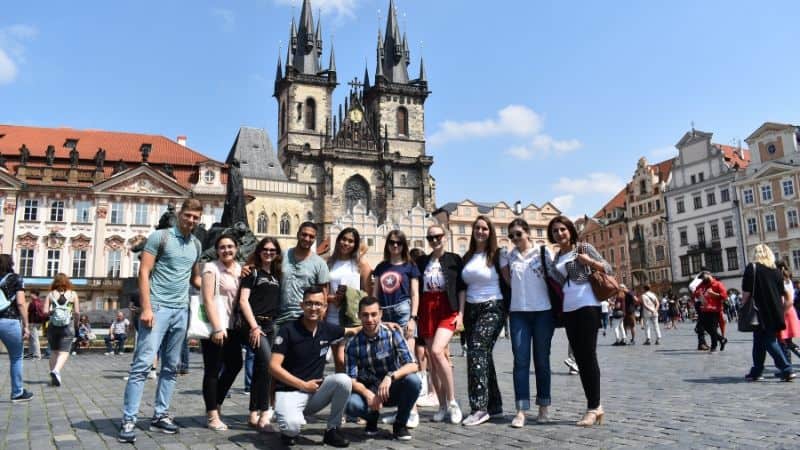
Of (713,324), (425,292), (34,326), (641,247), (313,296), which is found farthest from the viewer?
(641,247)

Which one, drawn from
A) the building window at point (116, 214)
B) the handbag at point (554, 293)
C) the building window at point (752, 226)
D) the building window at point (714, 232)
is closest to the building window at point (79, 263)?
the building window at point (116, 214)

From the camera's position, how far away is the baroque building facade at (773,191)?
4259cm

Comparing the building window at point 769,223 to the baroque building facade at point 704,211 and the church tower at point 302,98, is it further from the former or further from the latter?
the church tower at point 302,98

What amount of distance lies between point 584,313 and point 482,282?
0.91 meters

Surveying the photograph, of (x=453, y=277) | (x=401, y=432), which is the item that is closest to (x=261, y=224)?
(x=453, y=277)

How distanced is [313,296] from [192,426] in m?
1.67

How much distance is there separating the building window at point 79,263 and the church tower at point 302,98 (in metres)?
21.4

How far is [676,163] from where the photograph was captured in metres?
51.2

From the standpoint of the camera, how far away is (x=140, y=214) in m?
40.5

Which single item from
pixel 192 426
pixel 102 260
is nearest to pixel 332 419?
pixel 192 426

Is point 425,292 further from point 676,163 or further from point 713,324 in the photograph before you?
point 676,163

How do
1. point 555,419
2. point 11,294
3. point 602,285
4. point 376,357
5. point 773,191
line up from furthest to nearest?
point 773,191 → point 11,294 → point 555,419 → point 602,285 → point 376,357

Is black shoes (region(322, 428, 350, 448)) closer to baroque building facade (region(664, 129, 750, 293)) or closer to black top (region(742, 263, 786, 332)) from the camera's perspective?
black top (region(742, 263, 786, 332))

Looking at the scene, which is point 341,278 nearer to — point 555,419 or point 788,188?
point 555,419
